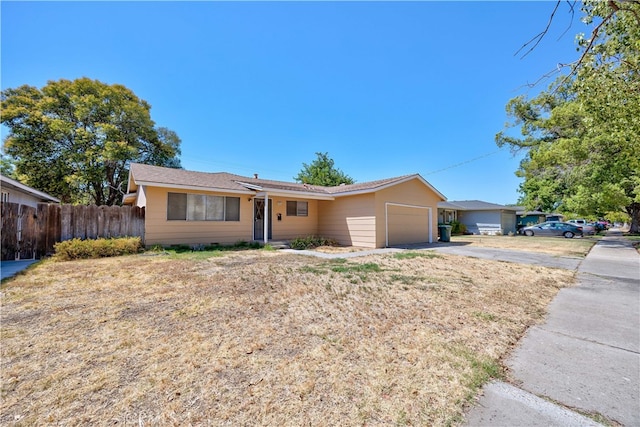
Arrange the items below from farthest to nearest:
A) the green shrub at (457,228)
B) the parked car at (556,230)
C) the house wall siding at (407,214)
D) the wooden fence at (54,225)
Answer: the green shrub at (457,228), the parked car at (556,230), the house wall siding at (407,214), the wooden fence at (54,225)

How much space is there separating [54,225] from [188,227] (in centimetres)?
396

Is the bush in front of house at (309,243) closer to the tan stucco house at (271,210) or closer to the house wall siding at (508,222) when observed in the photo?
the tan stucco house at (271,210)

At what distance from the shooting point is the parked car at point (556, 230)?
71.6 ft

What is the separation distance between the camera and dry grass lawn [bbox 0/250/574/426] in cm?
193

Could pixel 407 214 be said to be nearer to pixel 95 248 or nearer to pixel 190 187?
pixel 190 187

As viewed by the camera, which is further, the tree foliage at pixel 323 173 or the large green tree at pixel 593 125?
the tree foliage at pixel 323 173

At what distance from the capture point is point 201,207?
10984mm

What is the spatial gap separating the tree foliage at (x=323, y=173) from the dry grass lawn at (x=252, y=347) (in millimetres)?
26343

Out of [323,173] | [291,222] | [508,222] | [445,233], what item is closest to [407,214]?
[445,233]

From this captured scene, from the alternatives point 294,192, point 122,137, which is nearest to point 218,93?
point 294,192

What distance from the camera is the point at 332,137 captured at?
966 inches

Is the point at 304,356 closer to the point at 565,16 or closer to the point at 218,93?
the point at 565,16

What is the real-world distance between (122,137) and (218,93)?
10933 millimetres

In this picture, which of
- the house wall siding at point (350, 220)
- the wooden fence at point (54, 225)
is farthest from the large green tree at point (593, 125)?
the wooden fence at point (54, 225)
